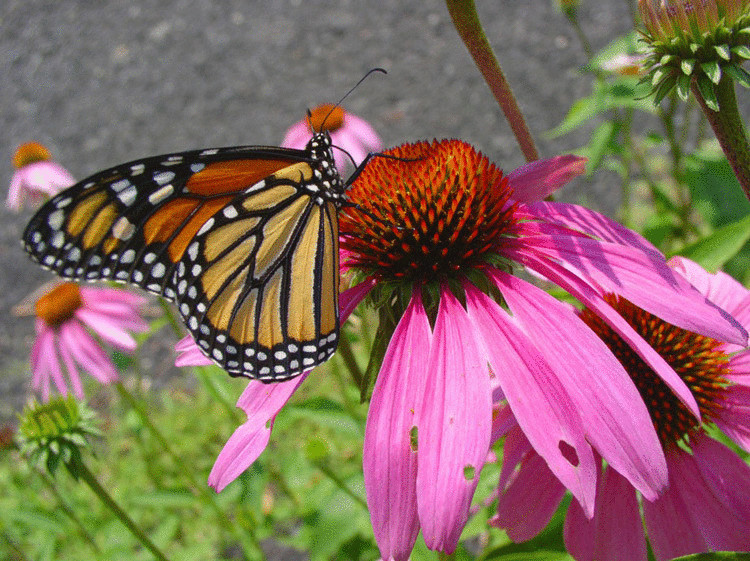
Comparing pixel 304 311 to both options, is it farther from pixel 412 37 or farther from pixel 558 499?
pixel 412 37

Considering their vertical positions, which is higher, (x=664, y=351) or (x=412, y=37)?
(x=412, y=37)

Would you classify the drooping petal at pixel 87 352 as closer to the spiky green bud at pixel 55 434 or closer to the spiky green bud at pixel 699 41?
the spiky green bud at pixel 55 434

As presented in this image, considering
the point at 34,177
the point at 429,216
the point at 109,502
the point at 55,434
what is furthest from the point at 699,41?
the point at 34,177

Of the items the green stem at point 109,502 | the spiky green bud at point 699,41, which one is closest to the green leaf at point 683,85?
the spiky green bud at point 699,41

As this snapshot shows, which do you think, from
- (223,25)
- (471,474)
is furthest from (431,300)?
(223,25)

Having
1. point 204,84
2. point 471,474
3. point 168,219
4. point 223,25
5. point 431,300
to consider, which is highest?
point 223,25

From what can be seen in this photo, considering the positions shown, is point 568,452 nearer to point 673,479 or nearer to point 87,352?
point 673,479

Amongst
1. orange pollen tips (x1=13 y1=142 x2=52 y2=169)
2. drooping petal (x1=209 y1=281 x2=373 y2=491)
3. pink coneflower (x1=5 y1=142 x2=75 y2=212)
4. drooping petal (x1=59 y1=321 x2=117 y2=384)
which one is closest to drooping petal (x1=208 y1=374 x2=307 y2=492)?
drooping petal (x1=209 y1=281 x2=373 y2=491)

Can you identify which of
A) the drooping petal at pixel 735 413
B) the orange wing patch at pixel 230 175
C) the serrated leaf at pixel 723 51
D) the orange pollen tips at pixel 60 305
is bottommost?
the drooping petal at pixel 735 413
